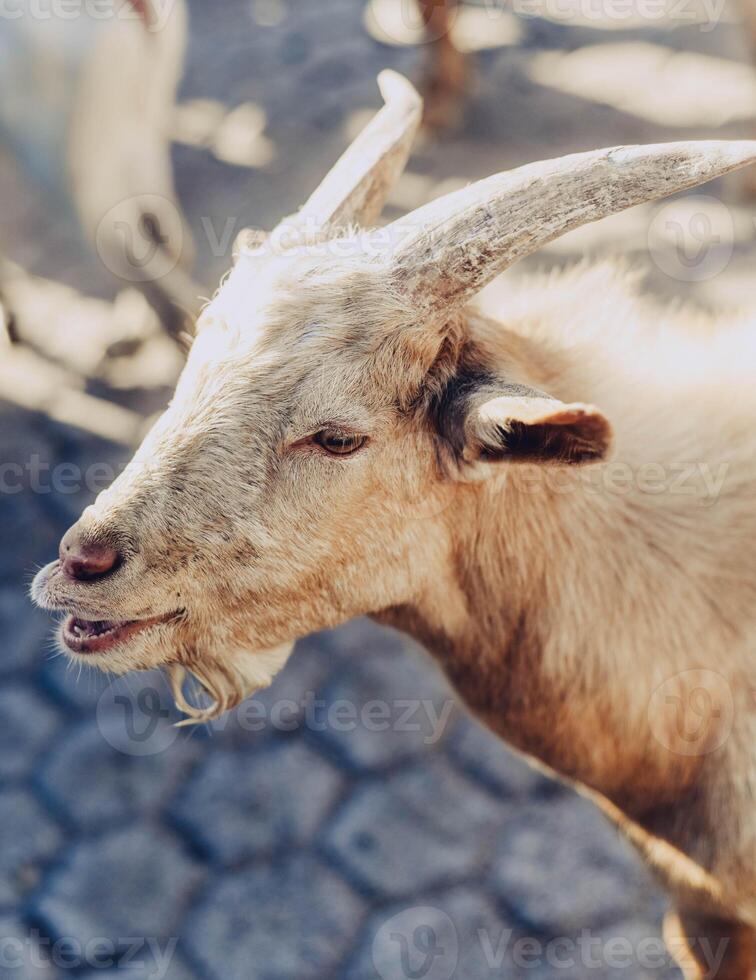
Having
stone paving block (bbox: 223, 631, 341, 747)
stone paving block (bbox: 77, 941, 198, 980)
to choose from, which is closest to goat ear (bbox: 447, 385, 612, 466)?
stone paving block (bbox: 223, 631, 341, 747)

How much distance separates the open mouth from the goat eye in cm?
55

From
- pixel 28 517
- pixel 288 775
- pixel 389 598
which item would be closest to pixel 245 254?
pixel 389 598

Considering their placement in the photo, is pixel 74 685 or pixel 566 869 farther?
pixel 74 685

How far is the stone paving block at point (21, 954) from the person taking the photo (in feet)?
11.4

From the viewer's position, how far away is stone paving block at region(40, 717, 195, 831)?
12.8 ft

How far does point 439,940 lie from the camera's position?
3.46 m

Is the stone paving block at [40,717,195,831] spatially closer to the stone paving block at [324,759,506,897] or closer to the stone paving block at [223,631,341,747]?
the stone paving block at [223,631,341,747]

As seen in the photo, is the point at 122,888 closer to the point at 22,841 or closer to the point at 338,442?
the point at 22,841

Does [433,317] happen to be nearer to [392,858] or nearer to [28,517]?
[392,858]

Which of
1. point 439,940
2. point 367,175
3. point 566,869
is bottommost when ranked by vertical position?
point 439,940

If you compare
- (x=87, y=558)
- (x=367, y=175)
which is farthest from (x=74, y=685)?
(x=367, y=175)

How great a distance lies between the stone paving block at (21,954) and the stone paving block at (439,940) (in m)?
1.13

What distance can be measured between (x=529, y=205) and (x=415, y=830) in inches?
105

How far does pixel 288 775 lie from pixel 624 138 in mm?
4697
